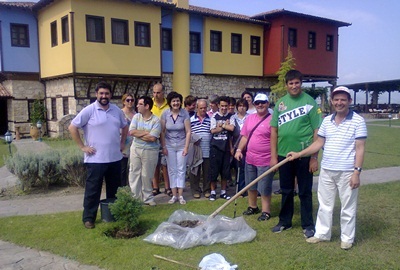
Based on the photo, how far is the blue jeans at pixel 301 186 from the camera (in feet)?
15.4

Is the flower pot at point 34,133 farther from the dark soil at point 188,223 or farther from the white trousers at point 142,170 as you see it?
the dark soil at point 188,223

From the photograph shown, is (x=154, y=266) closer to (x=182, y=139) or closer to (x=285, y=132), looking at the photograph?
(x=285, y=132)

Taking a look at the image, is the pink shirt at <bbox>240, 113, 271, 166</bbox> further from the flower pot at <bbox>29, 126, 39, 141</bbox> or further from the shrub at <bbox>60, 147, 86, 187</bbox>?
the flower pot at <bbox>29, 126, 39, 141</bbox>

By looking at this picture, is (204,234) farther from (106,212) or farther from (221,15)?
(221,15)

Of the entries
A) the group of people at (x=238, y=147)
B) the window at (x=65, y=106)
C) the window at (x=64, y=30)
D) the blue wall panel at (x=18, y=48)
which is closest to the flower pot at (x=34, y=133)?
the window at (x=65, y=106)

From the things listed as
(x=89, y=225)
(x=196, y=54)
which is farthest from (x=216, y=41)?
(x=89, y=225)

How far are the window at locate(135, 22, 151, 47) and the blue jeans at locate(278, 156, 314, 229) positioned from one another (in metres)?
15.8

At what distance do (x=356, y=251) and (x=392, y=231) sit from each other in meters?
1.05

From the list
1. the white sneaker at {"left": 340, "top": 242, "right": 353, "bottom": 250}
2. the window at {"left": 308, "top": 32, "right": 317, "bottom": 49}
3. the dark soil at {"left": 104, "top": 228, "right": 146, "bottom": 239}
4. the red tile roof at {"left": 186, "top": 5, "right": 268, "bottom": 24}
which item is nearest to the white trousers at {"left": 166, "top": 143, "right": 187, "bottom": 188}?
the dark soil at {"left": 104, "top": 228, "right": 146, "bottom": 239}

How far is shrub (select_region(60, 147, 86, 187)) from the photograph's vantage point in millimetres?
7668

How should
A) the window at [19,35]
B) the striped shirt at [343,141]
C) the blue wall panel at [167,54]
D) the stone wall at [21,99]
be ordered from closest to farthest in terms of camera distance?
1. the striped shirt at [343,141]
2. the window at [19,35]
3. the stone wall at [21,99]
4. the blue wall panel at [167,54]

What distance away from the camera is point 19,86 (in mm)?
20047

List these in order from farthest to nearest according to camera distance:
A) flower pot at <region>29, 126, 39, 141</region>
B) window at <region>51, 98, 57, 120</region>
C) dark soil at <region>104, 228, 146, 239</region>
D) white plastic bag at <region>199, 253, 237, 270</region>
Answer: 1. window at <region>51, 98, 57, 120</region>
2. flower pot at <region>29, 126, 39, 141</region>
3. dark soil at <region>104, 228, 146, 239</region>
4. white plastic bag at <region>199, 253, 237, 270</region>

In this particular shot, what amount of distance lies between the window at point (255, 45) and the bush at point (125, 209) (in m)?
20.7
